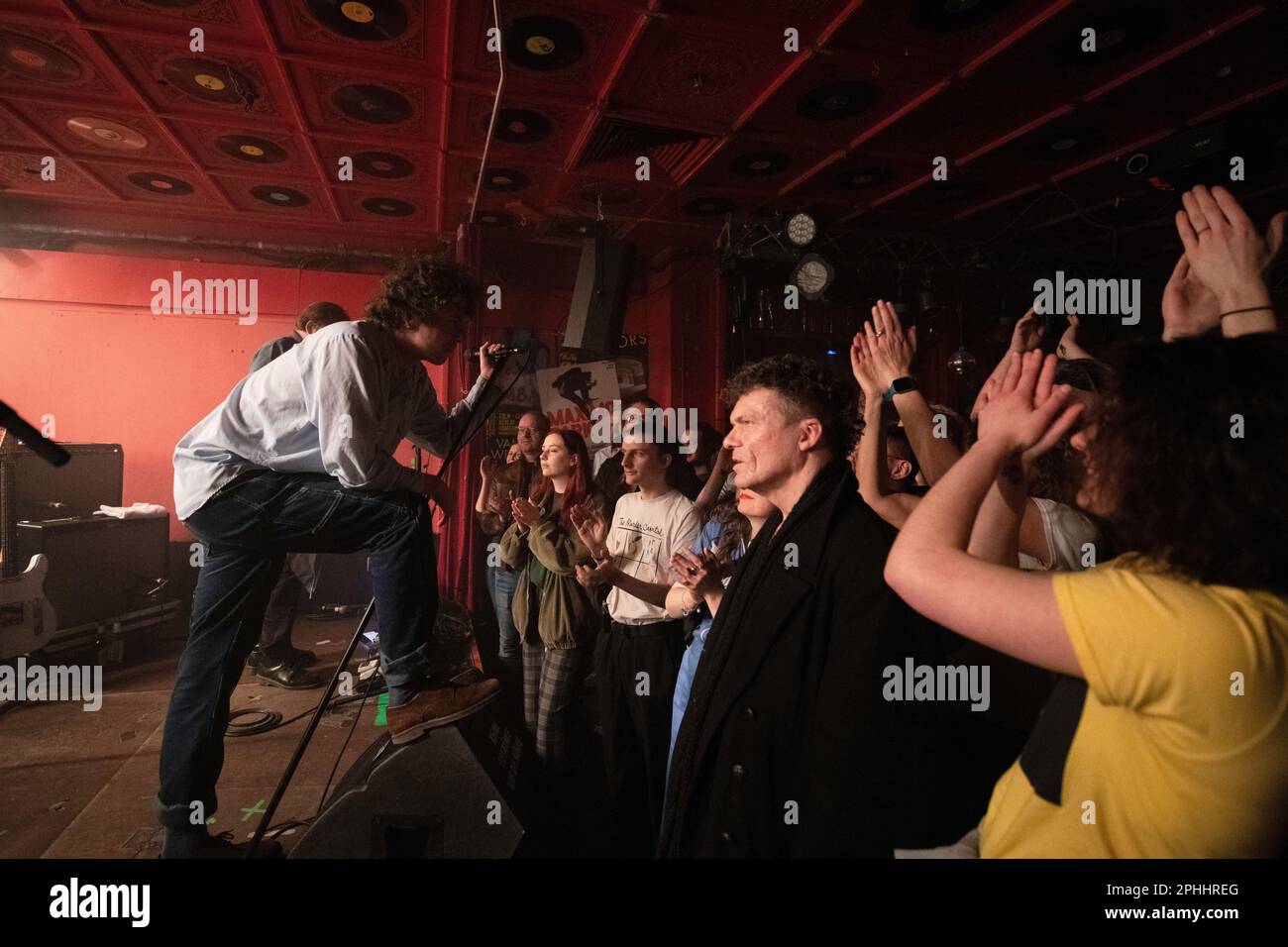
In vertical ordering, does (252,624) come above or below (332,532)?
below

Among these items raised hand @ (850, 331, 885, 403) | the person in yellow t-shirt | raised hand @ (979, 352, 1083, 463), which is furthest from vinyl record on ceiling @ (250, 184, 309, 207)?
the person in yellow t-shirt

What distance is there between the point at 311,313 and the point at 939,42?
4.36 metres

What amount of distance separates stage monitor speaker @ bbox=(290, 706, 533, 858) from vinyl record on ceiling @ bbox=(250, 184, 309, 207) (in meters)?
6.67

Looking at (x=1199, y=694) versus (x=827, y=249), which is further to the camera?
(x=827, y=249)

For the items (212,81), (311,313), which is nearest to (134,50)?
(212,81)

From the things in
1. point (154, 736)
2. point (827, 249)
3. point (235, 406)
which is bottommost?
point (154, 736)

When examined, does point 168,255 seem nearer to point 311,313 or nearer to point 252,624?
point 311,313

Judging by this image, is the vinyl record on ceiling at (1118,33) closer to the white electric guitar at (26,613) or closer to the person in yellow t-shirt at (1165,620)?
the person in yellow t-shirt at (1165,620)

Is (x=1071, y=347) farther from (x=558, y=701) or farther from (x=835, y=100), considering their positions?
(x=835, y=100)

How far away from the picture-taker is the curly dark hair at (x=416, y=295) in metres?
2.25

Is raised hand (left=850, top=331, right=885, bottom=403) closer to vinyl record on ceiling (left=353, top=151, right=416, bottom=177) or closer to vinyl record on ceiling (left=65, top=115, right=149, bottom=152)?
vinyl record on ceiling (left=353, top=151, right=416, bottom=177)

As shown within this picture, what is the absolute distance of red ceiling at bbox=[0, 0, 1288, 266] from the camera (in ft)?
13.3

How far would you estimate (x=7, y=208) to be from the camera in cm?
688

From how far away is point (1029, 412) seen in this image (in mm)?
1085
